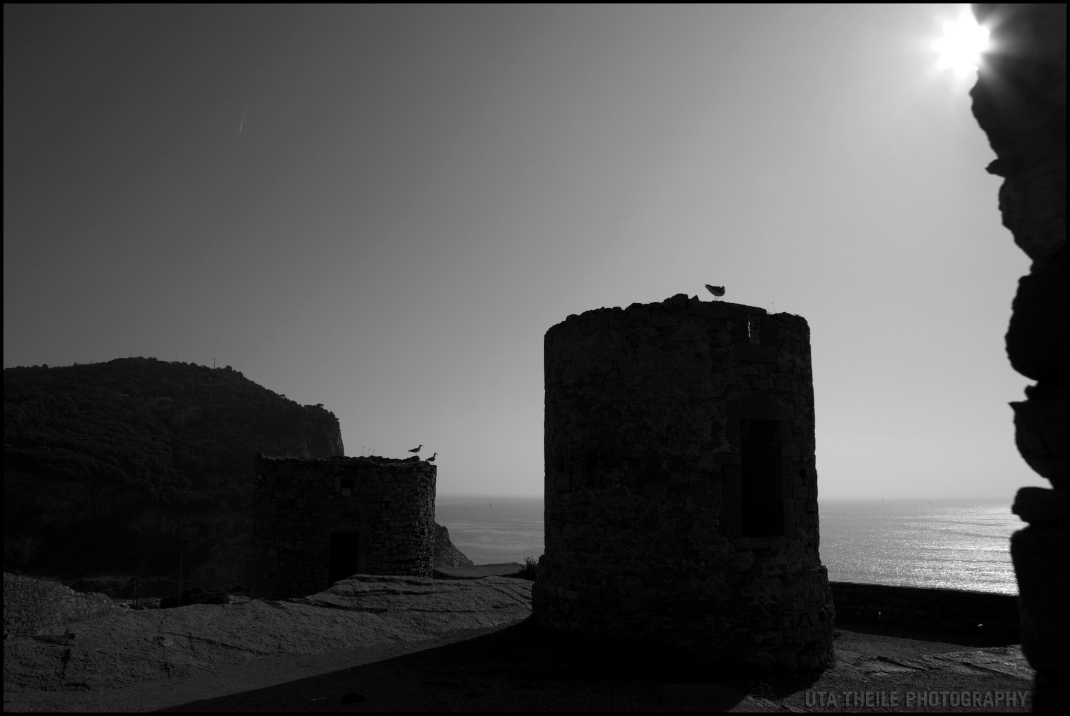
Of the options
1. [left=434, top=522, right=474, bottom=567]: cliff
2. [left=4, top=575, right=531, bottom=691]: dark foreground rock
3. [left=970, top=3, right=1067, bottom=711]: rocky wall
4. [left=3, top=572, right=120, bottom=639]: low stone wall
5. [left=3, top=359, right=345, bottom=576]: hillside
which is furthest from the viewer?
[left=3, top=359, right=345, bottom=576]: hillside

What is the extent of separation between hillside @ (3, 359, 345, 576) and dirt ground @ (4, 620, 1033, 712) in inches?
1303

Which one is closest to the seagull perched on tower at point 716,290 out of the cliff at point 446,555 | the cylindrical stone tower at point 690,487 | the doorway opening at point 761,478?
the cylindrical stone tower at point 690,487

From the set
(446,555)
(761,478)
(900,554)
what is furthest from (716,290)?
(900,554)

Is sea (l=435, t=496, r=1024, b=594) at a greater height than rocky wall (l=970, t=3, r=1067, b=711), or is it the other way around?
rocky wall (l=970, t=3, r=1067, b=711)

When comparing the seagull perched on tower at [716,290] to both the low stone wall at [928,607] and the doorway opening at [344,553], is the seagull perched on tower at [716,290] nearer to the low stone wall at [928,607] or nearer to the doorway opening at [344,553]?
the low stone wall at [928,607]

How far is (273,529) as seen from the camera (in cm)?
1407

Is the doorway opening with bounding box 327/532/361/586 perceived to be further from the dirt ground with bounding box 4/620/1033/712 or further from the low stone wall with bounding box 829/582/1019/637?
the low stone wall with bounding box 829/582/1019/637

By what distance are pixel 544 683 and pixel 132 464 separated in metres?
46.8

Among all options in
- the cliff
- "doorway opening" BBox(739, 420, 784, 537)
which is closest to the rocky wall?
"doorway opening" BBox(739, 420, 784, 537)

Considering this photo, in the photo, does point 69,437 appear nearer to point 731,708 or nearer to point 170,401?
point 170,401

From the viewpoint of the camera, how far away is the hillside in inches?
1574

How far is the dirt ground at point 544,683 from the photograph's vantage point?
575 cm

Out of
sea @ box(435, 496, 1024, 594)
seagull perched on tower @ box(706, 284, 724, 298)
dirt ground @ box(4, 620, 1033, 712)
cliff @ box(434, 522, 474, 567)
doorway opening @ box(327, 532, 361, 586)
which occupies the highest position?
seagull perched on tower @ box(706, 284, 724, 298)

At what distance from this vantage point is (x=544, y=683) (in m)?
6.61
